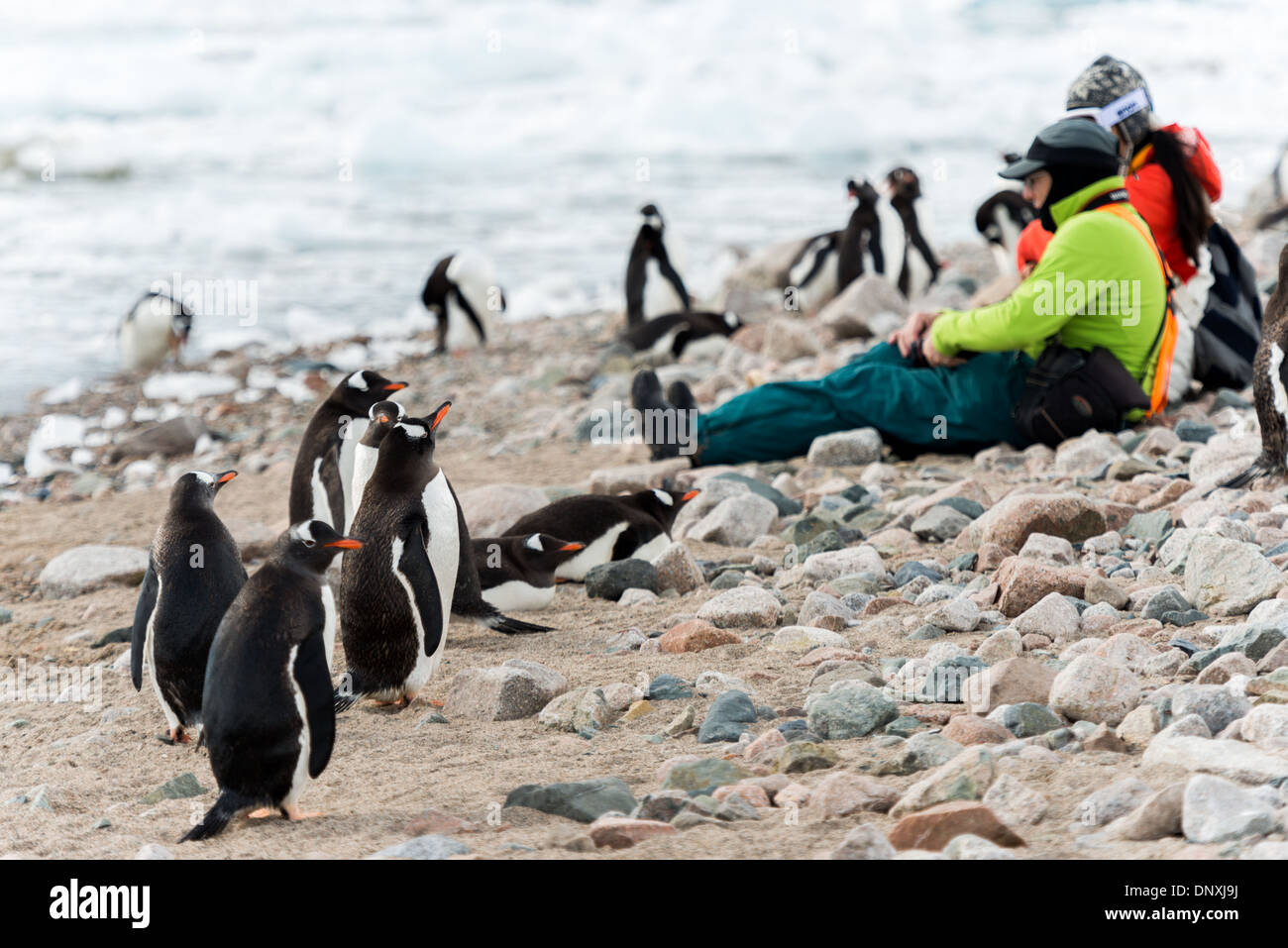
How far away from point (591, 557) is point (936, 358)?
1.68m

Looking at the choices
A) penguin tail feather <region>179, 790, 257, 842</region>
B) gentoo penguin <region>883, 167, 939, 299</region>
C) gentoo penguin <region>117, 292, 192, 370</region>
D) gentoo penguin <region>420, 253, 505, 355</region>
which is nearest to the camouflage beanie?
penguin tail feather <region>179, 790, 257, 842</region>

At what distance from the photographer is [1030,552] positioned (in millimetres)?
3754

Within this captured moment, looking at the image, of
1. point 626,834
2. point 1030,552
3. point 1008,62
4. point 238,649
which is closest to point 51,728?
point 238,649

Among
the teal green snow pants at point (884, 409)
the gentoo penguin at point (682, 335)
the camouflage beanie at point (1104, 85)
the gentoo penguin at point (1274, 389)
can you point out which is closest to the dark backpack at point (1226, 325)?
the camouflage beanie at point (1104, 85)

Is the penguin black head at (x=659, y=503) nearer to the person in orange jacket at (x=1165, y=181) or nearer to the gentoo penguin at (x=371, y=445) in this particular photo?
the gentoo penguin at (x=371, y=445)

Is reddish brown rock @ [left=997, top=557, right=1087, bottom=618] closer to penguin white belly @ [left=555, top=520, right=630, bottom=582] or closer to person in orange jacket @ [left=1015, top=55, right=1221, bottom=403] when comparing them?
penguin white belly @ [left=555, top=520, right=630, bottom=582]

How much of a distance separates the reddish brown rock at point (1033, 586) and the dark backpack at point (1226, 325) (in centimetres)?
260

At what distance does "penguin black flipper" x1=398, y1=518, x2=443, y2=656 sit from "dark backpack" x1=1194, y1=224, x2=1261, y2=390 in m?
3.59

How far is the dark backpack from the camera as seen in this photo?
5.52 meters

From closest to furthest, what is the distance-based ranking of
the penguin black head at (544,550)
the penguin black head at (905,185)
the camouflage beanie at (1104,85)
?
1. the penguin black head at (544,550)
2. the camouflage beanie at (1104,85)
3. the penguin black head at (905,185)

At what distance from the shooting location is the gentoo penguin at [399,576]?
3385mm

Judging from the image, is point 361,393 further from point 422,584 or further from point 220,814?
point 220,814

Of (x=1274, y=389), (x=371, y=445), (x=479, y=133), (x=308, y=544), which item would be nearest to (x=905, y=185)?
(x=1274, y=389)

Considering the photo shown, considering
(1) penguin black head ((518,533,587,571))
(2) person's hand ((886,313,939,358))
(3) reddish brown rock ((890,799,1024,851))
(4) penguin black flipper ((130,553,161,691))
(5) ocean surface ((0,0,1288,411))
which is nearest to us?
(3) reddish brown rock ((890,799,1024,851))
